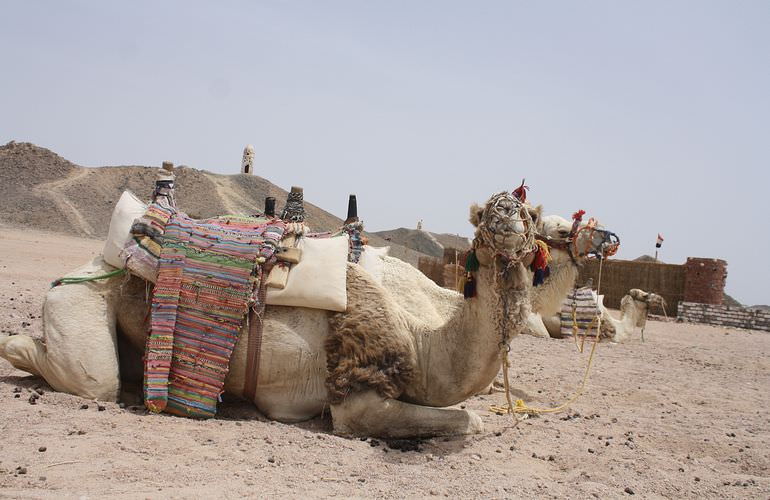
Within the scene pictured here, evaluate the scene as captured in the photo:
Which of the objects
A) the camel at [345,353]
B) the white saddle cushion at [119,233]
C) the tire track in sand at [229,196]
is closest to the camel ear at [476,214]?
the camel at [345,353]

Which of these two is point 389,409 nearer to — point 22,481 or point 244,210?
point 22,481

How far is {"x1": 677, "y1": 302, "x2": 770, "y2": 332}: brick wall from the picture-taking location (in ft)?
66.9

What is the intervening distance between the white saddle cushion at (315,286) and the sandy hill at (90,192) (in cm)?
2291

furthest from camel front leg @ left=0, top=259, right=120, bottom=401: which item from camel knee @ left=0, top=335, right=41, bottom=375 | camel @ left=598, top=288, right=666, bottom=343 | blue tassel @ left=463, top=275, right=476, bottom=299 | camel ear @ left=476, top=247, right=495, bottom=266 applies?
camel @ left=598, top=288, right=666, bottom=343

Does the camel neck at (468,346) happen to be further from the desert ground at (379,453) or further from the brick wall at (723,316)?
the brick wall at (723,316)

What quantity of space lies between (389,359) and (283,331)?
826 mm

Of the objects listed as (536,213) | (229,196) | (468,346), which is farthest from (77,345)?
(229,196)

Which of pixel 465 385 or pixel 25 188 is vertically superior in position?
pixel 25 188

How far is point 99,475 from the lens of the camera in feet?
11.4

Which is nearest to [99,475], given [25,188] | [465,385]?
[465,385]

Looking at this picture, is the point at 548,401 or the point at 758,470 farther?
the point at 548,401

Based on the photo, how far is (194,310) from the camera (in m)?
5.00

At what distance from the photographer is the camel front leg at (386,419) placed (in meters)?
4.73

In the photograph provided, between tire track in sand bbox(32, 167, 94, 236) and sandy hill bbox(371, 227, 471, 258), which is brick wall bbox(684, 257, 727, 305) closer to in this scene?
sandy hill bbox(371, 227, 471, 258)
